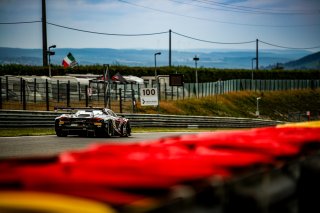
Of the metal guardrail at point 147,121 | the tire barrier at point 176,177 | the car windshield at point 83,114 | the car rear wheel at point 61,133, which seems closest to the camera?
the tire barrier at point 176,177

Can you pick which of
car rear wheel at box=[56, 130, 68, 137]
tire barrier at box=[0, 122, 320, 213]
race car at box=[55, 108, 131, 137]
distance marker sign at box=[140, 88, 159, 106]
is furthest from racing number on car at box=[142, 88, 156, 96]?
tire barrier at box=[0, 122, 320, 213]

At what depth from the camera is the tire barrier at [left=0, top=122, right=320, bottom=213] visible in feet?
8.30

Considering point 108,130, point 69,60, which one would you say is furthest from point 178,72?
point 108,130

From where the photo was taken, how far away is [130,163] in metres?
2.81

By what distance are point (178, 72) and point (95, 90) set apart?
35.9 meters

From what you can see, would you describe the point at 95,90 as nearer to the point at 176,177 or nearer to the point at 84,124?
the point at 84,124

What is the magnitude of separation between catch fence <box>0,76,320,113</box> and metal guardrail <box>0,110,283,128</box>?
217cm

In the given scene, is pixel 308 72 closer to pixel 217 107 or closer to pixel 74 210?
pixel 217 107

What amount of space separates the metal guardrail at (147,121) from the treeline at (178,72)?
22895 millimetres

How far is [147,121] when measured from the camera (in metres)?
39.7

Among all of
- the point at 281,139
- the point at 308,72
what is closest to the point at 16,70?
the point at 281,139

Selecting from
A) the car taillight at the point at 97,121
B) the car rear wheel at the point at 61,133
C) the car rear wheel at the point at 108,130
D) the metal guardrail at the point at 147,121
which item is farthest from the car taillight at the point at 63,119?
the metal guardrail at the point at 147,121

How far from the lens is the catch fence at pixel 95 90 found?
38781mm

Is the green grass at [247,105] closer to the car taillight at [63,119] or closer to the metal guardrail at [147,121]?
the metal guardrail at [147,121]
